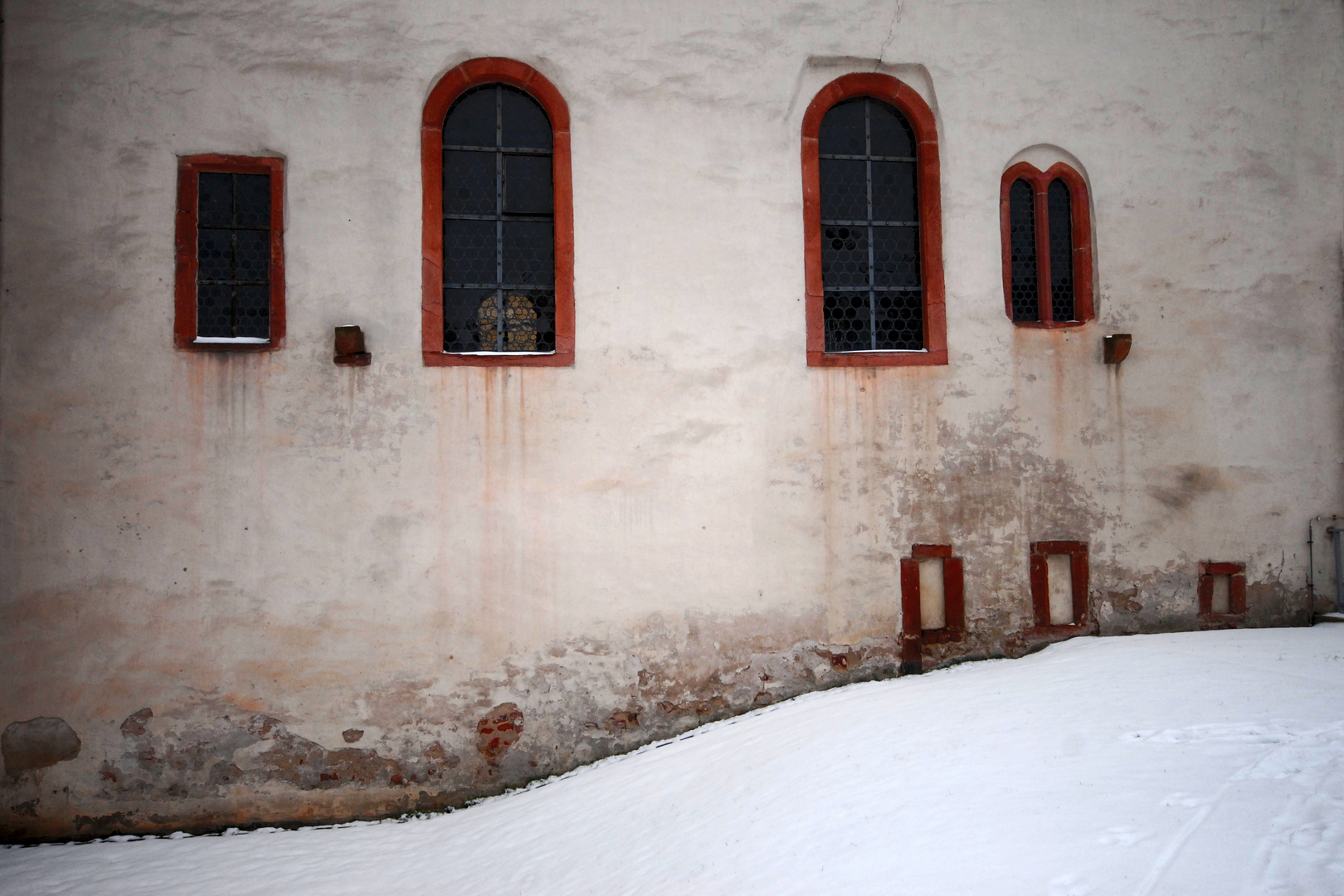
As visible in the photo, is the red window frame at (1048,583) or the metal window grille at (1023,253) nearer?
the red window frame at (1048,583)

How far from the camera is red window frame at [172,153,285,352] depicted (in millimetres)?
6012

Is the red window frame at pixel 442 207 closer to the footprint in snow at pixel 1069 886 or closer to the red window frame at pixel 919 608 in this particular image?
the red window frame at pixel 919 608

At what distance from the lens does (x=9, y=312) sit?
584cm

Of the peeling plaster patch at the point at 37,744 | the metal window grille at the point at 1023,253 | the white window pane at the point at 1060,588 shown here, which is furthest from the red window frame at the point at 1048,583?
the peeling plaster patch at the point at 37,744

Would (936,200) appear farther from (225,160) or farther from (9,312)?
(9,312)

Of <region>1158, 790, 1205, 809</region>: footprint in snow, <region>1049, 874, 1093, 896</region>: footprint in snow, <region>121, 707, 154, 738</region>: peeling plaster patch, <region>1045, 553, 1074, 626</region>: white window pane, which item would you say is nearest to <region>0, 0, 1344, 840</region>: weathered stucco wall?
<region>121, 707, 154, 738</region>: peeling plaster patch

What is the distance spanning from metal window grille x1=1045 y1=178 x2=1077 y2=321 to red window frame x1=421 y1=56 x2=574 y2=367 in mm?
3936

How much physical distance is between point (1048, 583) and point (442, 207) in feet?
18.2

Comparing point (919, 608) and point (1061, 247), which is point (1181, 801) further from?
point (1061, 247)

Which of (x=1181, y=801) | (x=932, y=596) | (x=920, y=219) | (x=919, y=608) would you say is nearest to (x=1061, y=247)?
(x=920, y=219)

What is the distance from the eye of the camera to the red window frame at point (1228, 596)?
264 inches

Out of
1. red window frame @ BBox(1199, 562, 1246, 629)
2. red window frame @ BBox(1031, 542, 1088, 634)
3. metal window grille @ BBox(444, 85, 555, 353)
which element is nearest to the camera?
metal window grille @ BBox(444, 85, 555, 353)

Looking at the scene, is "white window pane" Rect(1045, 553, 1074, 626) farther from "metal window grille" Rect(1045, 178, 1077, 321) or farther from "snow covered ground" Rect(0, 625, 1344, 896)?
"metal window grille" Rect(1045, 178, 1077, 321)

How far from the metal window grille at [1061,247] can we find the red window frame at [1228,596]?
7.60ft
